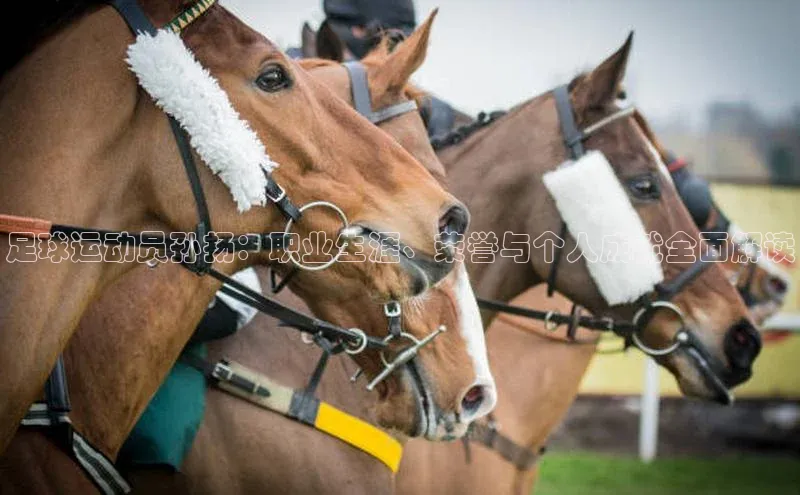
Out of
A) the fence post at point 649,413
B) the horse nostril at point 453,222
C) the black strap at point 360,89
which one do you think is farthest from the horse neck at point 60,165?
the fence post at point 649,413

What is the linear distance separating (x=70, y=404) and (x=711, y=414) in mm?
9204

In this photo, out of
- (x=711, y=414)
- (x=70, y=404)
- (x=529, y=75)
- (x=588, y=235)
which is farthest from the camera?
(x=529, y=75)

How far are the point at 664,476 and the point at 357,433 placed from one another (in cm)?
622

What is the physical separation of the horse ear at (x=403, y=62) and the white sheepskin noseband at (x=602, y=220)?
86 centimetres

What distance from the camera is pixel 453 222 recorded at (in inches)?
121

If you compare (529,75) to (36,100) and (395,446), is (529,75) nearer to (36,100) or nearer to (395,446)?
(395,446)

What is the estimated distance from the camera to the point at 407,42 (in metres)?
4.15

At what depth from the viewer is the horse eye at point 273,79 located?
114 inches

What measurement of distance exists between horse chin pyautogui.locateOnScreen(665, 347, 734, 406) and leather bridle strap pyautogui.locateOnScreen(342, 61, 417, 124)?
1.69m

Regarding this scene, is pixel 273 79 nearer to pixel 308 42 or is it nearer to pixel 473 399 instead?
pixel 473 399

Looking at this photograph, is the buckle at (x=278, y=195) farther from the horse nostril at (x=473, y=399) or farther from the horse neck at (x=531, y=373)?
the horse neck at (x=531, y=373)

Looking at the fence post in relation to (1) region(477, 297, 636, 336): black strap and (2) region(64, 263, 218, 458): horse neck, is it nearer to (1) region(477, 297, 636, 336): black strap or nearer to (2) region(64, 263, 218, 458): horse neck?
(1) region(477, 297, 636, 336): black strap

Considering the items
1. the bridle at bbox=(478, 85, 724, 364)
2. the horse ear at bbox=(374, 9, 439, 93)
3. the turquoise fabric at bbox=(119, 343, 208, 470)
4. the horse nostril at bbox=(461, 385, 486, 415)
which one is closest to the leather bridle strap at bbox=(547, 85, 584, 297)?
the bridle at bbox=(478, 85, 724, 364)

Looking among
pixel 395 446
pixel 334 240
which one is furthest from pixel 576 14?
pixel 334 240
